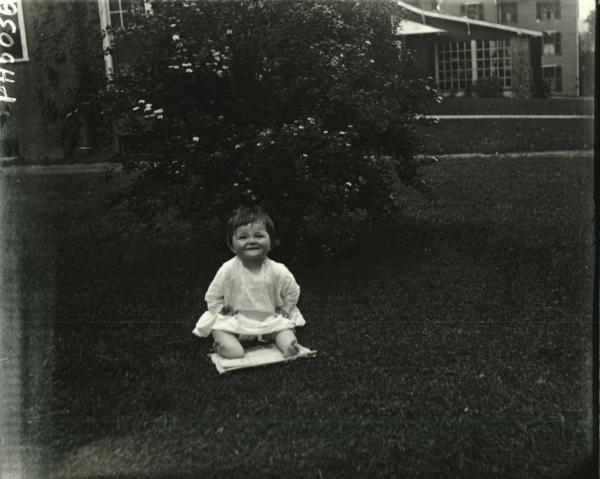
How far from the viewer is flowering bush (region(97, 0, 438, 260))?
16.5ft

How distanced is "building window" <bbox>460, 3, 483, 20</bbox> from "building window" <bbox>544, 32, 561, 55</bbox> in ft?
1.71

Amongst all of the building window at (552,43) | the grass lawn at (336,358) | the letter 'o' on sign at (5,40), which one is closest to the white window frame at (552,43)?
the building window at (552,43)

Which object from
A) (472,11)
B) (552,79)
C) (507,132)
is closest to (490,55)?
(552,79)

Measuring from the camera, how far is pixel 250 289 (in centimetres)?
421

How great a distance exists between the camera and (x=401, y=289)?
484 cm

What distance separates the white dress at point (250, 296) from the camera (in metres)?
4.20

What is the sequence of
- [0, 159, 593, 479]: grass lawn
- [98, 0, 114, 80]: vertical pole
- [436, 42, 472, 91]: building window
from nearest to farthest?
[0, 159, 593, 479]: grass lawn < [98, 0, 114, 80]: vertical pole < [436, 42, 472, 91]: building window

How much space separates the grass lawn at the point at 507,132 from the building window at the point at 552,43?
253 centimetres

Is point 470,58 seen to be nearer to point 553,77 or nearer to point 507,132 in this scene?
point 553,77

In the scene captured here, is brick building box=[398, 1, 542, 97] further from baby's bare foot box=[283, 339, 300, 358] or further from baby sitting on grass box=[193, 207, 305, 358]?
baby's bare foot box=[283, 339, 300, 358]

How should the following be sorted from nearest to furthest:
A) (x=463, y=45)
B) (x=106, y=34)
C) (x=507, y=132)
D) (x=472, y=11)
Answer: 1. (x=106, y=34)
2. (x=472, y=11)
3. (x=463, y=45)
4. (x=507, y=132)

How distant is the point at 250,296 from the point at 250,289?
37 mm

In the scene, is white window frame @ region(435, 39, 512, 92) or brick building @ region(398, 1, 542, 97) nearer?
brick building @ region(398, 1, 542, 97)

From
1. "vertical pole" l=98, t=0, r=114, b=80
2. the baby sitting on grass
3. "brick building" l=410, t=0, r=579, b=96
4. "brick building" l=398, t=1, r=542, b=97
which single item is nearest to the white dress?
the baby sitting on grass
